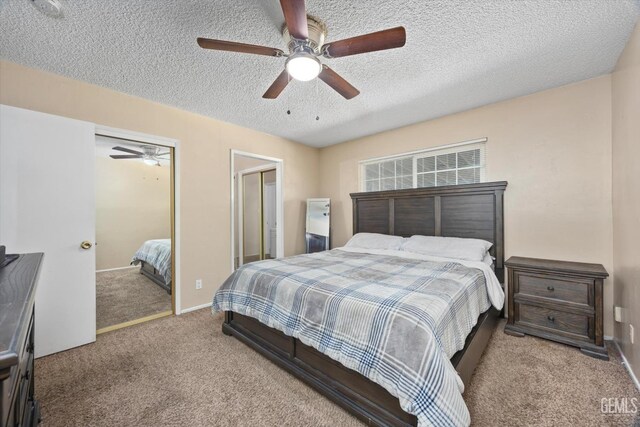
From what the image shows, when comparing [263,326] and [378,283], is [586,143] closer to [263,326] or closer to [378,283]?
[378,283]

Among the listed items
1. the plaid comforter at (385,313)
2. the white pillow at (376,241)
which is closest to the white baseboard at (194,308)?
the plaid comforter at (385,313)

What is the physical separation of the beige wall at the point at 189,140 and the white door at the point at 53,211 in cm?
27

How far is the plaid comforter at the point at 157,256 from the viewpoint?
144 inches

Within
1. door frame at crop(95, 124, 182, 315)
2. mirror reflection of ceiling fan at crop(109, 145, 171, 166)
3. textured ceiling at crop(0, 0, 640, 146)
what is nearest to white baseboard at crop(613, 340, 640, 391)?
textured ceiling at crop(0, 0, 640, 146)

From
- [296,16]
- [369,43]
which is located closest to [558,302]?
[369,43]

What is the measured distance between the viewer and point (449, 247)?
296 cm

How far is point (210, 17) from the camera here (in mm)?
1731

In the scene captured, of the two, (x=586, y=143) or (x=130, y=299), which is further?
(x=130, y=299)

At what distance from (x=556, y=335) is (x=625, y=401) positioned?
0.74 metres

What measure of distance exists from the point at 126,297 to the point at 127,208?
1.70 metres

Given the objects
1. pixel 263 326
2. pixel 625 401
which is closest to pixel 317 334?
pixel 263 326

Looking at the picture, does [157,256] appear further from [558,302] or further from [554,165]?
[554,165]

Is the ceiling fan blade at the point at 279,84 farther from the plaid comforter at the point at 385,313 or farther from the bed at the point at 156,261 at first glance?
the bed at the point at 156,261

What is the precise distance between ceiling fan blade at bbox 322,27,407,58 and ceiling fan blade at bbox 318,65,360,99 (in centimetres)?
17
